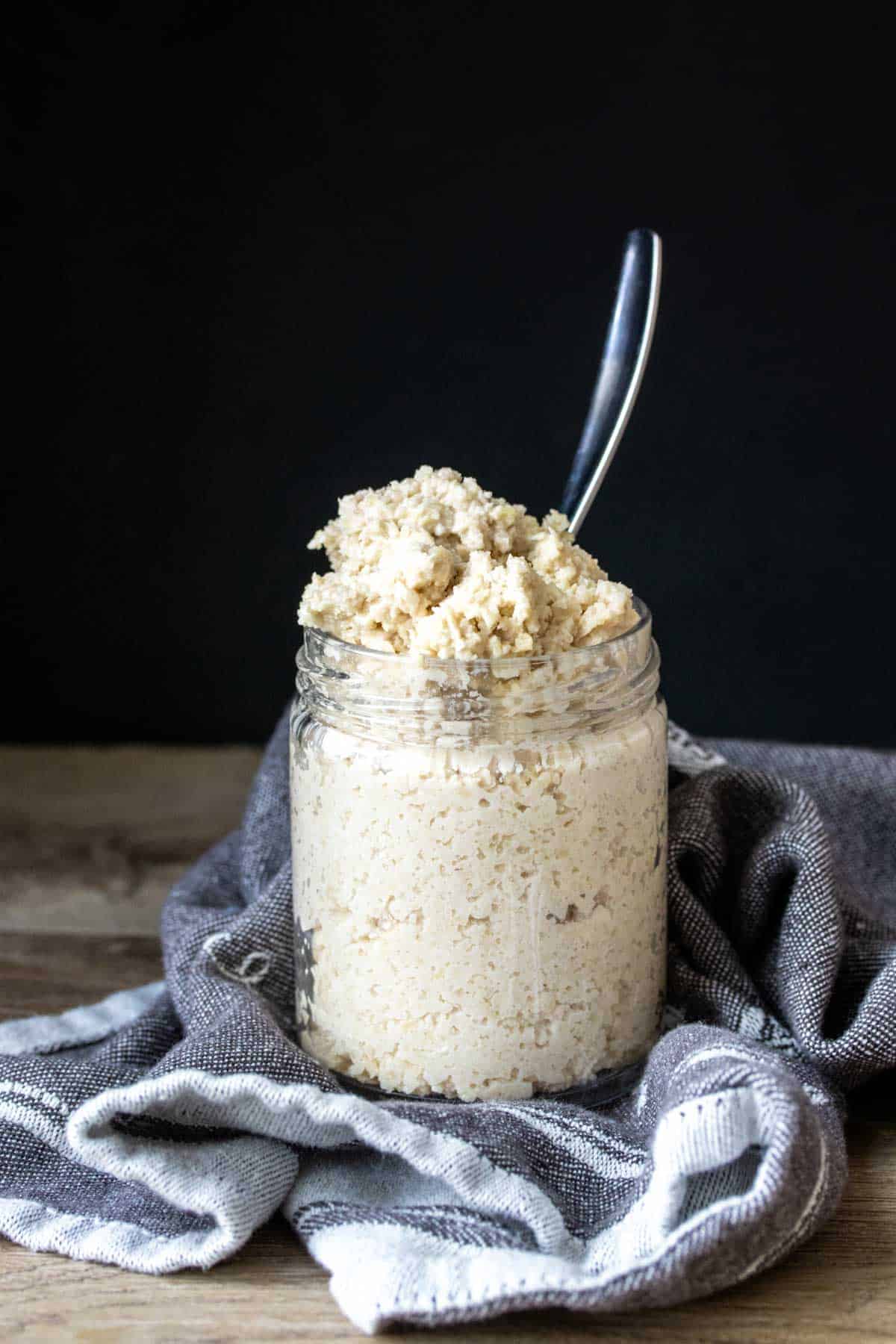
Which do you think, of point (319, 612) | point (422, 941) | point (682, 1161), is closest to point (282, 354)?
point (319, 612)

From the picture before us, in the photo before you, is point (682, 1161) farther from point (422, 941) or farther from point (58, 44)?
point (58, 44)

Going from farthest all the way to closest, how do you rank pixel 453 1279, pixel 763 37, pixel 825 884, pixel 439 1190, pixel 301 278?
pixel 301 278
pixel 763 37
pixel 825 884
pixel 439 1190
pixel 453 1279

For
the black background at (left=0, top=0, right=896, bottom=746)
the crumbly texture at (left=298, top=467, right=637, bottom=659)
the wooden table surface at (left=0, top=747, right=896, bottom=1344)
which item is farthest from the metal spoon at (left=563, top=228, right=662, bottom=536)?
the black background at (left=0, top=0, right=896, bottom=746)

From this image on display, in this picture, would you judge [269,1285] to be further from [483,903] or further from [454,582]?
[454,582]

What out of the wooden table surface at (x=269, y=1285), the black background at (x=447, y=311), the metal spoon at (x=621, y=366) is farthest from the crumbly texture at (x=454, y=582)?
the black background at (x=447, y=311)

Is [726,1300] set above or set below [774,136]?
below

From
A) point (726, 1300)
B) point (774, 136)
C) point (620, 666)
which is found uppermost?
point (774, 136)
